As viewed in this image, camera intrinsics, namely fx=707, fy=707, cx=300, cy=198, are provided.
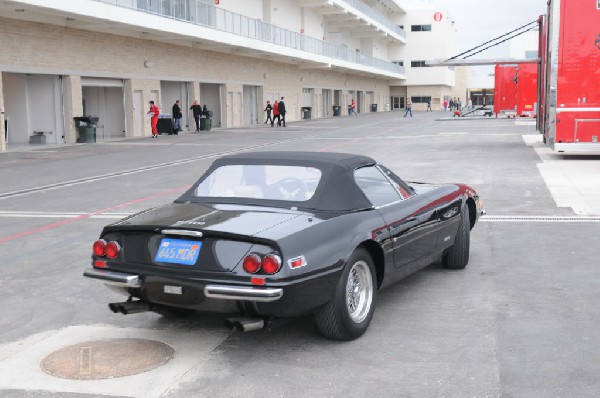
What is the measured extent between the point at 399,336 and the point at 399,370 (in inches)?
26.0

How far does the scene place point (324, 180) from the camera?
539 centimetres

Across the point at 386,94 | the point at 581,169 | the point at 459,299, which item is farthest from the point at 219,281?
the point at 386,94

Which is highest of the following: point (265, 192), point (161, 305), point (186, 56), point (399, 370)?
point (186, 56)

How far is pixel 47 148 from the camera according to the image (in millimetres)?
25781

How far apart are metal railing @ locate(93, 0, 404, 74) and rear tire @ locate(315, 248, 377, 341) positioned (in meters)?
22.4

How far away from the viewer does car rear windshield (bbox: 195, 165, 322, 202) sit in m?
5.41

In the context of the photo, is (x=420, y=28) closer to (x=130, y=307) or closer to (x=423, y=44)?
(x=423, y=44)

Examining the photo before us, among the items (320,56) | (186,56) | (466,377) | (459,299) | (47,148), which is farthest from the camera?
(320,56)

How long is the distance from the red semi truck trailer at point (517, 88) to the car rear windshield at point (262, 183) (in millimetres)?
35917

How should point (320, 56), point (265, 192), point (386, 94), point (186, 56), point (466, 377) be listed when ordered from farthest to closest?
point (386, 94) → point (320, 56) → point (186, 56) → point (265, 192) → point (466, 377)

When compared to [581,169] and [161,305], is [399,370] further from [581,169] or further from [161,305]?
[581,169]

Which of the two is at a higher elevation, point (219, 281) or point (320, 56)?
→ point (320, 56)

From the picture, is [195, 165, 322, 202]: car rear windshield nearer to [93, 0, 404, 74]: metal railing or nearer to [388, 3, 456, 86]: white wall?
[93, 0, 404, 74]: metal railing

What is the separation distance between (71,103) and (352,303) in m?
25.3
